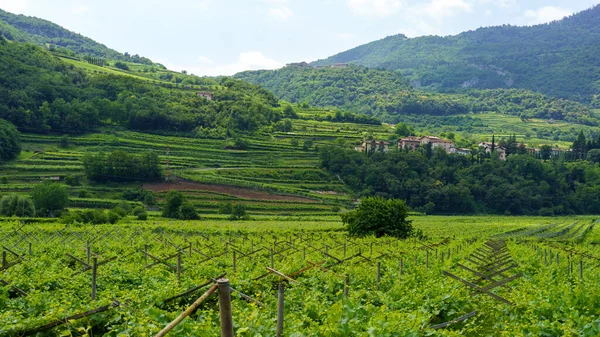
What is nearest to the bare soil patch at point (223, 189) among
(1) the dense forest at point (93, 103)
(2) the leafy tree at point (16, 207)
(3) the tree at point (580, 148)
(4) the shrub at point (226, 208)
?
(4) the shrub at point (226, 208)

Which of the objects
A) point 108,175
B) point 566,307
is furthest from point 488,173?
point 566,307

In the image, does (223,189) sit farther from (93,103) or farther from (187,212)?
(93,103)

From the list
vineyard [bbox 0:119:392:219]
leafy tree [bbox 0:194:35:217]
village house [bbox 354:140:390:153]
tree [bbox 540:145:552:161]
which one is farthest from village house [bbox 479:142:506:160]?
leafy tree [bbox 0:194:35:217]

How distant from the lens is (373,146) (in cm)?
10819

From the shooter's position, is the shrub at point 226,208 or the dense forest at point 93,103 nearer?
the shrub at point 226,208

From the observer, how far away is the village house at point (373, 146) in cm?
10450

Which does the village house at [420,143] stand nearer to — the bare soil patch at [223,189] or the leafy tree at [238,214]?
the bare soil patch at [223,189]

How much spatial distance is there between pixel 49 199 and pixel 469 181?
64562 millimetres

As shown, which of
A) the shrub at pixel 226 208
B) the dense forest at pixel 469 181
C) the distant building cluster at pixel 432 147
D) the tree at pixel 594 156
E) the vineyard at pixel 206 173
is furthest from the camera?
the tree at pixel 594 156

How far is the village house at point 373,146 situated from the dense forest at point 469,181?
574 cm

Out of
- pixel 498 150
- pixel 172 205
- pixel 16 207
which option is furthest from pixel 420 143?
pixel 16 207

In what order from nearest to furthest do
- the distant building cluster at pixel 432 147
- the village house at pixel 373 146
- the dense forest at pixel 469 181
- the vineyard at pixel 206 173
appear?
the vineyard at pixel 206 173 → the dense forest at pixel 469 181 → the village house at pixel 373 146 → the distant building cluster at pixel 432 147

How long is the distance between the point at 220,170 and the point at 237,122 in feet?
93.5

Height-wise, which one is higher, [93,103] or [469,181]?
[93,103]
